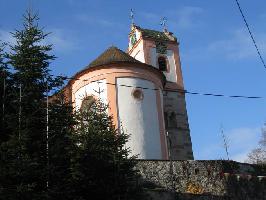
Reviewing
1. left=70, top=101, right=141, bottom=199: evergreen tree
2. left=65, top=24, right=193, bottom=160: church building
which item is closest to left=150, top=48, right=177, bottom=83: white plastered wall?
left=65, top=24, right=193, bottom=160: church building

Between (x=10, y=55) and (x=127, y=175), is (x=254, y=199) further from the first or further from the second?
(x=10, y=55)

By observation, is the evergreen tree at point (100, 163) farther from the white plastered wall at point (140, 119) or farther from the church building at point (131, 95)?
the white plastered wall at point (140, 119)

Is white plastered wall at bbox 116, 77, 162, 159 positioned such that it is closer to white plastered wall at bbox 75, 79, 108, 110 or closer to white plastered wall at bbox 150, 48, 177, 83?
white plastered wall at bbox 75, 79, 108, 110

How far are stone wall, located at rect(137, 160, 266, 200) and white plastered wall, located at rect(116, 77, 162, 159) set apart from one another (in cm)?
471

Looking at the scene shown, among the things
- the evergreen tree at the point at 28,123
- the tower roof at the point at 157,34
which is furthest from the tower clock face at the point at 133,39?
the evergreen tree at the point at 28,123

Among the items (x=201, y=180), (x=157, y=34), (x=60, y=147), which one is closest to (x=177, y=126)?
(x=157, y=34)

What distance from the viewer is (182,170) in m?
25.1

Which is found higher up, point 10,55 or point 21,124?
point 10,55

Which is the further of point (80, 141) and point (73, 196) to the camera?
point (80, 141)

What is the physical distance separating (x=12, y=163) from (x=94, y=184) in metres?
3.03

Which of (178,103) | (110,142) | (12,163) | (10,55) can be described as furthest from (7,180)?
(178,103)

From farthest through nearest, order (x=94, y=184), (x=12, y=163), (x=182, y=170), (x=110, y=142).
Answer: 1. (x=182, y=170)
2. (x=110, y=142)
3. (x=94, y=184)
4. (x=12, y=163)

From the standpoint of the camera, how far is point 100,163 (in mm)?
17750

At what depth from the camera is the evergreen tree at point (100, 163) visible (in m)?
17.3
